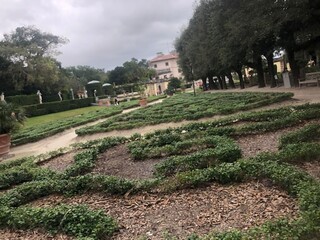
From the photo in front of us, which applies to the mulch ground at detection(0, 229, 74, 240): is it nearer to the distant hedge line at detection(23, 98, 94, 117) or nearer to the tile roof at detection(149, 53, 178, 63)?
the distant hedge line at detection(23, 98, 94, 117)

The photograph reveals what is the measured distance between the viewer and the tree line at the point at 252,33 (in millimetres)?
13273

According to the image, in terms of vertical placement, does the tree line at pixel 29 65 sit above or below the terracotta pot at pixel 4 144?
above

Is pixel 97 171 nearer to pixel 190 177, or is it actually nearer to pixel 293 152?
pixel 190 177

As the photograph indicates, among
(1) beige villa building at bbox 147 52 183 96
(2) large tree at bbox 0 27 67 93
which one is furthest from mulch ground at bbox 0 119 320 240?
(1) beige villa building at bbox 147 52 183 96

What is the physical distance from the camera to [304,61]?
37.6 metres

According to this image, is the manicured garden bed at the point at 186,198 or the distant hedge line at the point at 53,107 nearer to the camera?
the manicured garden bed at the point at 186,198

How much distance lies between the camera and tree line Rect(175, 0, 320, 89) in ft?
43.5

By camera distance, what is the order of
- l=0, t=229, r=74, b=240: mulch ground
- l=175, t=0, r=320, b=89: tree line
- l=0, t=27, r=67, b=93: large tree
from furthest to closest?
l=0, t=27, r=67, b=93: large tree, l=175, t=0, r=320, b=89: tree line, l=0, t=229, r=74, b=240: mulch ground

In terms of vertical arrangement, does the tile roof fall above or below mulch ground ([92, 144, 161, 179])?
above

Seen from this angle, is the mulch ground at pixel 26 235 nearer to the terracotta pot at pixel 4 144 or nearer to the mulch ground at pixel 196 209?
the mulch ground at pixel 196 209

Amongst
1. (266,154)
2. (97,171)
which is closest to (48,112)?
(97,171)

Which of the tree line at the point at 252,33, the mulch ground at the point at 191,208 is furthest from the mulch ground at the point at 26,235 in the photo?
the tree line at the point at 252,33

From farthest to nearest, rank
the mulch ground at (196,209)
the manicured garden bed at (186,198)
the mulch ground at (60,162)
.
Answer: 1. the mulch ground at (60,162)
2. the mulch ground at (196,209)
3. the manicured garden bed at (186,198)

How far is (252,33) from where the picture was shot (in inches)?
723
